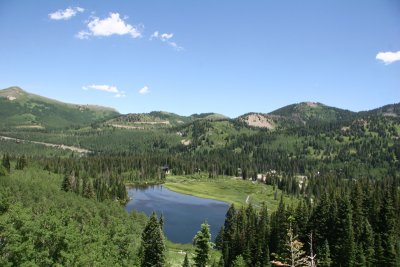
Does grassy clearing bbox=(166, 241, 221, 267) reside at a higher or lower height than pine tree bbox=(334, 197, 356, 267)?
lower

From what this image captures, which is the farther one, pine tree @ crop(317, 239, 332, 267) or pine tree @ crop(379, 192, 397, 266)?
pine tree @ crop(379, 192, 397, 266)

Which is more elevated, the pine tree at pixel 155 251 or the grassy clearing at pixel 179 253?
the pine tree at pixel 155 251

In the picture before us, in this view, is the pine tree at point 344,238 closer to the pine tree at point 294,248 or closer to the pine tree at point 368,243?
the pine tree at point 368,243

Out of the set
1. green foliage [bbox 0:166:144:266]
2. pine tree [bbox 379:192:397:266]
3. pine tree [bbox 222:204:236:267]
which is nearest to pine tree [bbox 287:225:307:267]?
green foliage [bbox 0:166:144:266]

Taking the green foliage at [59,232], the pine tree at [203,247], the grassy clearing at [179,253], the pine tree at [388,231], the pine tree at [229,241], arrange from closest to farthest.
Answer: the green foliage at [59,232], the pine tree at [203,247], the pine tree at [388,231], the pine tree at [229,241], the grassy clearing at [179,253]

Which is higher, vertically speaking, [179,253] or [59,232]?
[59,232]

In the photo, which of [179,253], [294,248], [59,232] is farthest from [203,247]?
[294,248]

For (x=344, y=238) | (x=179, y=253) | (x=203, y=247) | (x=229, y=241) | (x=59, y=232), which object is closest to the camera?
(x=59, y=232)

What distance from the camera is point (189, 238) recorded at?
146875 millimetres

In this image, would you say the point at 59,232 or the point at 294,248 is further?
the point at 59,232

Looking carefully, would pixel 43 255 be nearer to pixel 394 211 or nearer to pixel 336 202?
pixel 336 202

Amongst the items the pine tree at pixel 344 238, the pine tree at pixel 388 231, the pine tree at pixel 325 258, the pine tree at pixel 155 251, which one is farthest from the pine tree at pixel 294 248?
the pine tree at pixel 388 231

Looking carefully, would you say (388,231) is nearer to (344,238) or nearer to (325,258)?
(344,238)

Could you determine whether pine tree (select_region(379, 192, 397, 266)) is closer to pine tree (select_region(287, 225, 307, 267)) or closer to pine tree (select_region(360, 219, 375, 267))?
pine tree (select_region(360, 219, 375, 267))
